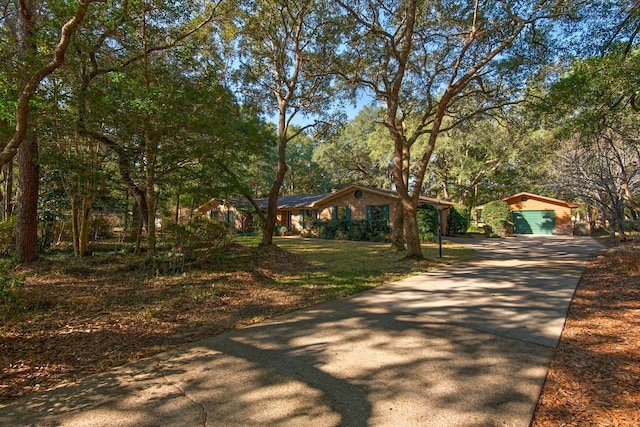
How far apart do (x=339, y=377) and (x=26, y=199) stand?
31.8ft

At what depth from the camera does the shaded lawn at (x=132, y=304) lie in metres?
3.57

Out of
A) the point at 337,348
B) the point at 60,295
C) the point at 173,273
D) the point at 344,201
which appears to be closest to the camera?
the point at 337,348

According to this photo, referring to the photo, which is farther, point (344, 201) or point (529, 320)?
point (344, 201)

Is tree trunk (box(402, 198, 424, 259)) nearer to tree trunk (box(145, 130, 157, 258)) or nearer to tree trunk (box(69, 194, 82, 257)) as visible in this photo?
tree trunk (box(145, 130, 157, 258))

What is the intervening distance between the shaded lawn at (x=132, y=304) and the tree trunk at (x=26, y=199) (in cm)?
56

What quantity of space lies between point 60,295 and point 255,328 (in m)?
3.97

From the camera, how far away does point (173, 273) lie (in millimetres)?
7477

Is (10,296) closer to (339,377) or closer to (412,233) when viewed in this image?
(339,377)

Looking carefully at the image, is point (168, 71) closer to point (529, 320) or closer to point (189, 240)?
point (189, 240)

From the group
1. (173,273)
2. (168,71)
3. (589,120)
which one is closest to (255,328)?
(173,273)

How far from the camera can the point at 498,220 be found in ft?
78.4

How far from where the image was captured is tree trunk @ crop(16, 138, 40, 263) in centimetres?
831

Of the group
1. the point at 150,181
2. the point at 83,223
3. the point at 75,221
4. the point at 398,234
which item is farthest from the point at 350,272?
the point at 75,221

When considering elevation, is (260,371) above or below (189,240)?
below
